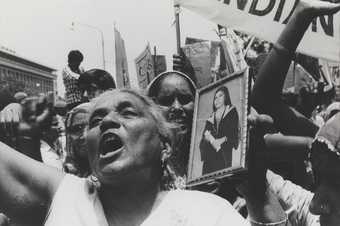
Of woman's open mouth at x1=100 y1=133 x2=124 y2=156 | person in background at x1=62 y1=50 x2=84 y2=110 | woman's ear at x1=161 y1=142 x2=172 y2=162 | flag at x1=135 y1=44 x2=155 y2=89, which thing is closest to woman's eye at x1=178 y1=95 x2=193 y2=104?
woman's ear at x1=161 y1=142 x2=172 y2=162

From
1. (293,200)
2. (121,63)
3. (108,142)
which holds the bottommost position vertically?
(121,63)

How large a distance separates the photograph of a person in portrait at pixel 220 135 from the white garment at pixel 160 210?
0.43 meters

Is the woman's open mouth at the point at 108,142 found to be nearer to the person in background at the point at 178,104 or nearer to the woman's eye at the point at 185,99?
the person in background at the point at 178,104

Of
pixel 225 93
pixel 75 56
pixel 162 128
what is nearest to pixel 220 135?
pixel 225 93

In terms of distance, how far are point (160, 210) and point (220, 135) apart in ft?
2.29

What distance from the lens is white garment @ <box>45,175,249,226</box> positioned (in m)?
2.30

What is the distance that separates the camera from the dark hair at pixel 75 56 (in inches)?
252

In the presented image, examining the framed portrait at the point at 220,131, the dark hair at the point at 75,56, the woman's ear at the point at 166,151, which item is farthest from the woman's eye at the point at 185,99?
the dark hair at the point at 75,56

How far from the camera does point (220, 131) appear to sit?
298 cm

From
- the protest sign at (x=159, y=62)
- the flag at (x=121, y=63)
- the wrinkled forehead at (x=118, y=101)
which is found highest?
the wrinkled forehead at (x=118, y=101)

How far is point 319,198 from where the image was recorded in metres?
2.55

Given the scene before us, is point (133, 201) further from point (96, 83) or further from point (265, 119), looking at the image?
point (96, 83)

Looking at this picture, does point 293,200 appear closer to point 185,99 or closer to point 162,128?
point 162,128

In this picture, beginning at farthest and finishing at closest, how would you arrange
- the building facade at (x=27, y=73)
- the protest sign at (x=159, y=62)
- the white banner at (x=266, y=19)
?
the building facade at (x=27, y=73)
the protest sign at (x=159, y=62)
the white banner at (x=266, y=19)
